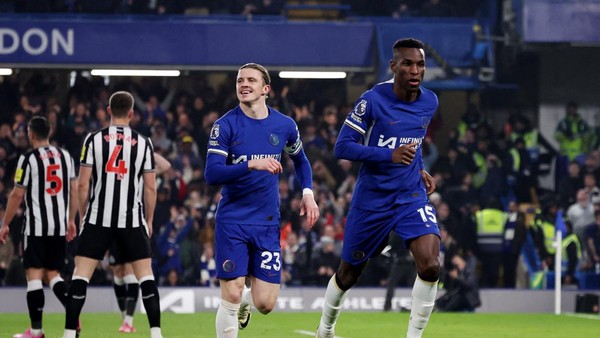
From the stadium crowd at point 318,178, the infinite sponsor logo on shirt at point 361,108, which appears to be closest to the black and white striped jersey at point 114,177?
the infinite sponsor logo on shirt at point 361,108

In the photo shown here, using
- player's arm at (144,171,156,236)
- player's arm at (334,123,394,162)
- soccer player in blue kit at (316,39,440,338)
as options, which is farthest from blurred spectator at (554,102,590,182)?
player's arm at (334,123,394,162)

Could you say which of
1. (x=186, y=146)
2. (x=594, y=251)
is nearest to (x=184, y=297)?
(x=186, y=146)

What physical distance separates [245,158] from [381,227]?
1143 millimetres

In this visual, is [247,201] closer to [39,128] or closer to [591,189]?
[39,128]

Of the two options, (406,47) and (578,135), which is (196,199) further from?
(406,47)

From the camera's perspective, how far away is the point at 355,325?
50.9 ft

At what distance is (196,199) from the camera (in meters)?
21.3

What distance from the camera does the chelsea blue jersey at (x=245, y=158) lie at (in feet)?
30.2

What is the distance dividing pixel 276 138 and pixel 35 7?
15.1 metres

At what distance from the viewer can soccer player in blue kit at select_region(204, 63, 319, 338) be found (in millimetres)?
9133

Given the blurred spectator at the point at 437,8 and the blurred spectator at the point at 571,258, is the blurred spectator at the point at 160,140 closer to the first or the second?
the blurred spectator at the point at 437,8

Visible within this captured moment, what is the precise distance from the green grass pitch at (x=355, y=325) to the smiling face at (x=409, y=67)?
14.6 ft

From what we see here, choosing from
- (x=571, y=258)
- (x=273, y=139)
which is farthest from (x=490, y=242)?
(x=273, y=139)

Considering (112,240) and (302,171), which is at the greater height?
(302,171)
